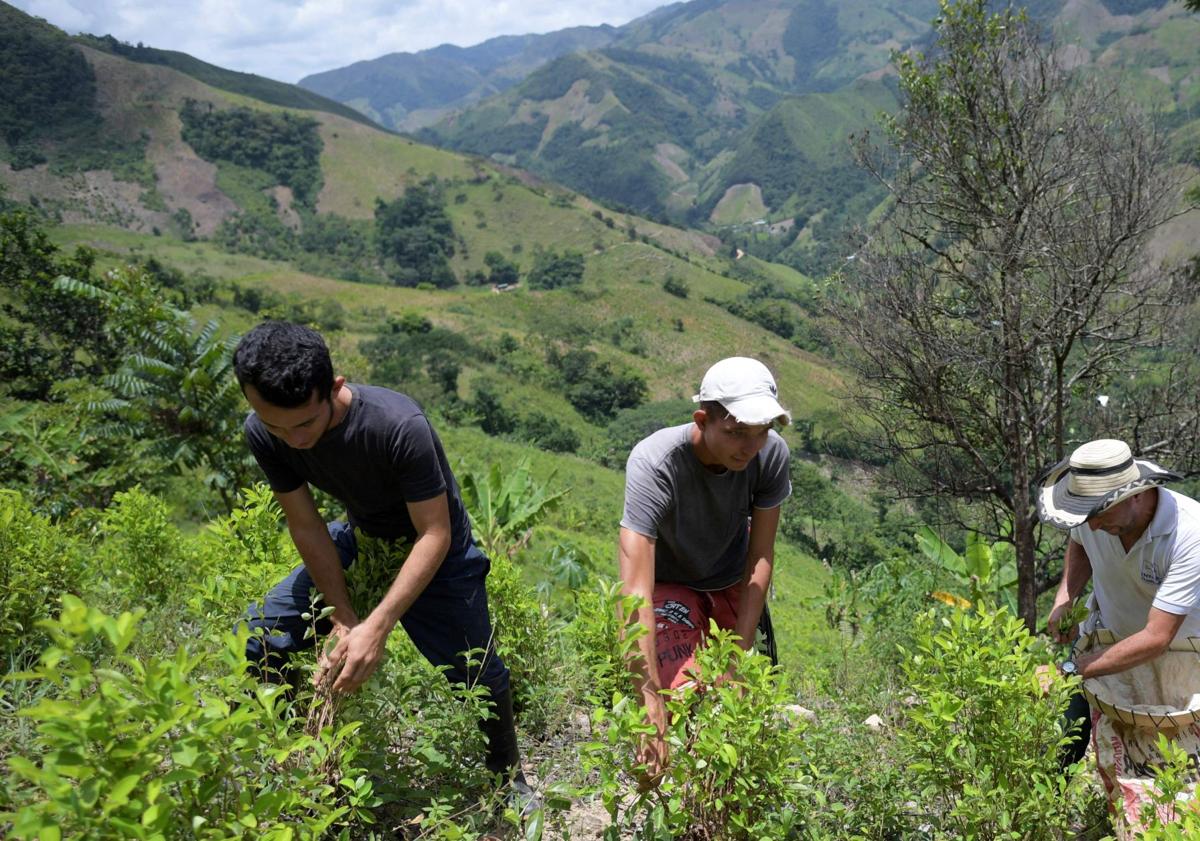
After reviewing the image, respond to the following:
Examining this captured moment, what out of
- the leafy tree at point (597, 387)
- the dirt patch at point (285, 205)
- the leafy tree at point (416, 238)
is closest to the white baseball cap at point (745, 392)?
the leafy tree at point (597, 387)

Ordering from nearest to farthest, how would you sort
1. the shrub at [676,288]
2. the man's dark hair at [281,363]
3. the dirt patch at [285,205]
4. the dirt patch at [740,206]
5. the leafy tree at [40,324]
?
the man's dark hair at [281,363] < the leafy tree at [40,324] < the shrub at [676,288] < the dirt patch at [285,205] < the dirt patch at [740,206]


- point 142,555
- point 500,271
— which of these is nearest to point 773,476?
point 142,555

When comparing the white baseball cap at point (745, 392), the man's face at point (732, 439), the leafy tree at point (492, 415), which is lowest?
the leafy tree at point (492, 415)

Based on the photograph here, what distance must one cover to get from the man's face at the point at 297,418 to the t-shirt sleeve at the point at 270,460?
228mm

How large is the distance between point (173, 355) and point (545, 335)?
171ft

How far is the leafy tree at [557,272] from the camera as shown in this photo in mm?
86688

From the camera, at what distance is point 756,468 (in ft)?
9.15

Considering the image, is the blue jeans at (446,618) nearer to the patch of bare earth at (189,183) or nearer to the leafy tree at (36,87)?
the leafy tree at (36,87)

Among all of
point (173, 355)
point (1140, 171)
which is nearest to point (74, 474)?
point (173, 355)

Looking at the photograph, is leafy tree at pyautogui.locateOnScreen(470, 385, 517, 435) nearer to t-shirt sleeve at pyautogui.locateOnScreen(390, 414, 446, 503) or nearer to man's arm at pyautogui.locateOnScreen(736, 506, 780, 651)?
man's arm at pyautogui.locateOnScreen(736, 506, 780, 651)

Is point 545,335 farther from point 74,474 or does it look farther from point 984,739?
point 984,739

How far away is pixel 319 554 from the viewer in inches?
99.0

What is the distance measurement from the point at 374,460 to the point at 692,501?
1.07m

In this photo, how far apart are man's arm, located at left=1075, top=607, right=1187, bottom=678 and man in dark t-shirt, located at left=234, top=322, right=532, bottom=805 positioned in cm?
196
